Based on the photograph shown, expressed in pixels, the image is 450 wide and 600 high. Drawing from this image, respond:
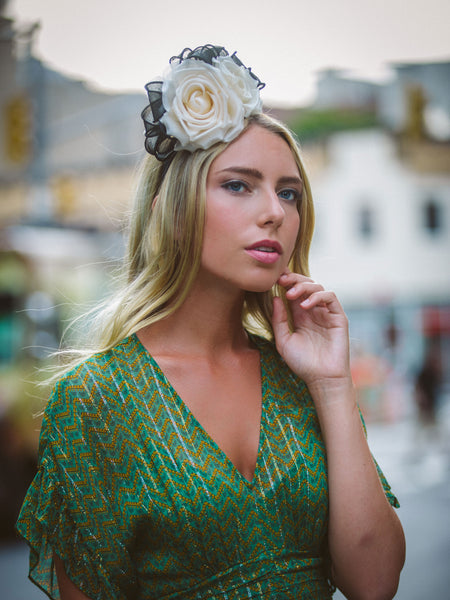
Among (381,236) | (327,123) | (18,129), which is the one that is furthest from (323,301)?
(327,123)

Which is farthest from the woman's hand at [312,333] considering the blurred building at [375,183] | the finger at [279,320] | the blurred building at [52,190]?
the blurred building at [375,183]

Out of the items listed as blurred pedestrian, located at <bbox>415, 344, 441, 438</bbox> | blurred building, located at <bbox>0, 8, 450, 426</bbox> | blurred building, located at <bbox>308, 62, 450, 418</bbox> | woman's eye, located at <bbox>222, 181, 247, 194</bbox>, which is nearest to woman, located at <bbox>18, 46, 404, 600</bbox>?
woman's eye, located at <bbox>222, 181, 247, 194</bbox>

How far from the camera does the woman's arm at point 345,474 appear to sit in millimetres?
1686

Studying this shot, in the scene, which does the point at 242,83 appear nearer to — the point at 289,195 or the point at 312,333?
the point at 289,195

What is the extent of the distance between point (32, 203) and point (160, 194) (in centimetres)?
946

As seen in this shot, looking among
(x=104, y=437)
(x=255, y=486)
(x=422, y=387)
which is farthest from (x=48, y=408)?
(x=422, y=387)

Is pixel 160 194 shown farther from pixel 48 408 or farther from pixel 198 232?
pixel 48 408

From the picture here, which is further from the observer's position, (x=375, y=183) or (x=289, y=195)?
(x=375, y=183)

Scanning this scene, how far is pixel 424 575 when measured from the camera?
5617 millimetres

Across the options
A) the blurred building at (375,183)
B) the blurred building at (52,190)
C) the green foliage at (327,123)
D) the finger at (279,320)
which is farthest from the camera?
the green foliage at (327,123)

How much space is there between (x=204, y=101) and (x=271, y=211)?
0.36 m

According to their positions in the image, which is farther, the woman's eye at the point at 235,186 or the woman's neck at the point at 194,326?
the woman's neck at the point at 194,326

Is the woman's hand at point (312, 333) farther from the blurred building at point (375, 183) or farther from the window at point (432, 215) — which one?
the window at point (432, 215)

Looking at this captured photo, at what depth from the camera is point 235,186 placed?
1.74 meters
